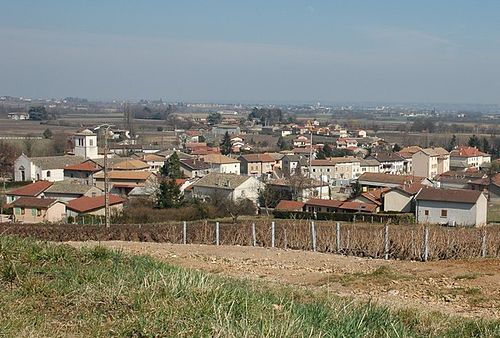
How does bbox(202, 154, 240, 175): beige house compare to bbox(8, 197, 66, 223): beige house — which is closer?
bbox(8, 197, 66, 223): beige house

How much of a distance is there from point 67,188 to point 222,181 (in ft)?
31.3

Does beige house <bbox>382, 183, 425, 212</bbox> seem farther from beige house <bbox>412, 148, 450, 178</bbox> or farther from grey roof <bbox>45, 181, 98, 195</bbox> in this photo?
beige house <bbox>412, 148, 450, 178</bbox>

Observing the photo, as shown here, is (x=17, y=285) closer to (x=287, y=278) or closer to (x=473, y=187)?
(x=287, y=278)

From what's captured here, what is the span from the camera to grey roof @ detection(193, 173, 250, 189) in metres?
39.4

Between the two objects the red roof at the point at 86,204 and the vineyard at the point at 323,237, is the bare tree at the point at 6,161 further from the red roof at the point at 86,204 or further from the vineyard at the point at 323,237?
the vineyard at the point at 323,237

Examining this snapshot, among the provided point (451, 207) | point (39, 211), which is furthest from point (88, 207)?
point (451, 207)

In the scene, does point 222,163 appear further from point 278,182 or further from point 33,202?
point 33,202

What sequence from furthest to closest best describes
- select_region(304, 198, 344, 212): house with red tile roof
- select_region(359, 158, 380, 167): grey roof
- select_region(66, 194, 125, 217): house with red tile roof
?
select_region(359, 158, 380, 167): grey roof, select_region(304, 198, 344, 212): house with red tile roof, select_region(66, 194, 125, 217): house with red tile roof

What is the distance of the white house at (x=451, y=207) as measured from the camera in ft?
107

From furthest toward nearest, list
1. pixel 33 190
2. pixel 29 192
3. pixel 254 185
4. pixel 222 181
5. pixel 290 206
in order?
pixel 254 185
pixel 222 181
pixel 33 190
pixel 29 192
pixel 290 206

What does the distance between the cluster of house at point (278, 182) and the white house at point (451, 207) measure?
5cm

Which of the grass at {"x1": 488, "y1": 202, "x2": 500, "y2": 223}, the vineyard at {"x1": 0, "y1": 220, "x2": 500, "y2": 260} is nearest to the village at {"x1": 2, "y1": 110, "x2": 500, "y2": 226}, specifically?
the grass at {"x1": 488, "y1": 202, "x2": 500, "y2": 223}

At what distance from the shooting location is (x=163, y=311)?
5.08 m

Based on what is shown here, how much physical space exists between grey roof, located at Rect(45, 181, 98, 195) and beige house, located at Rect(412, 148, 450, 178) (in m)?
37.0
